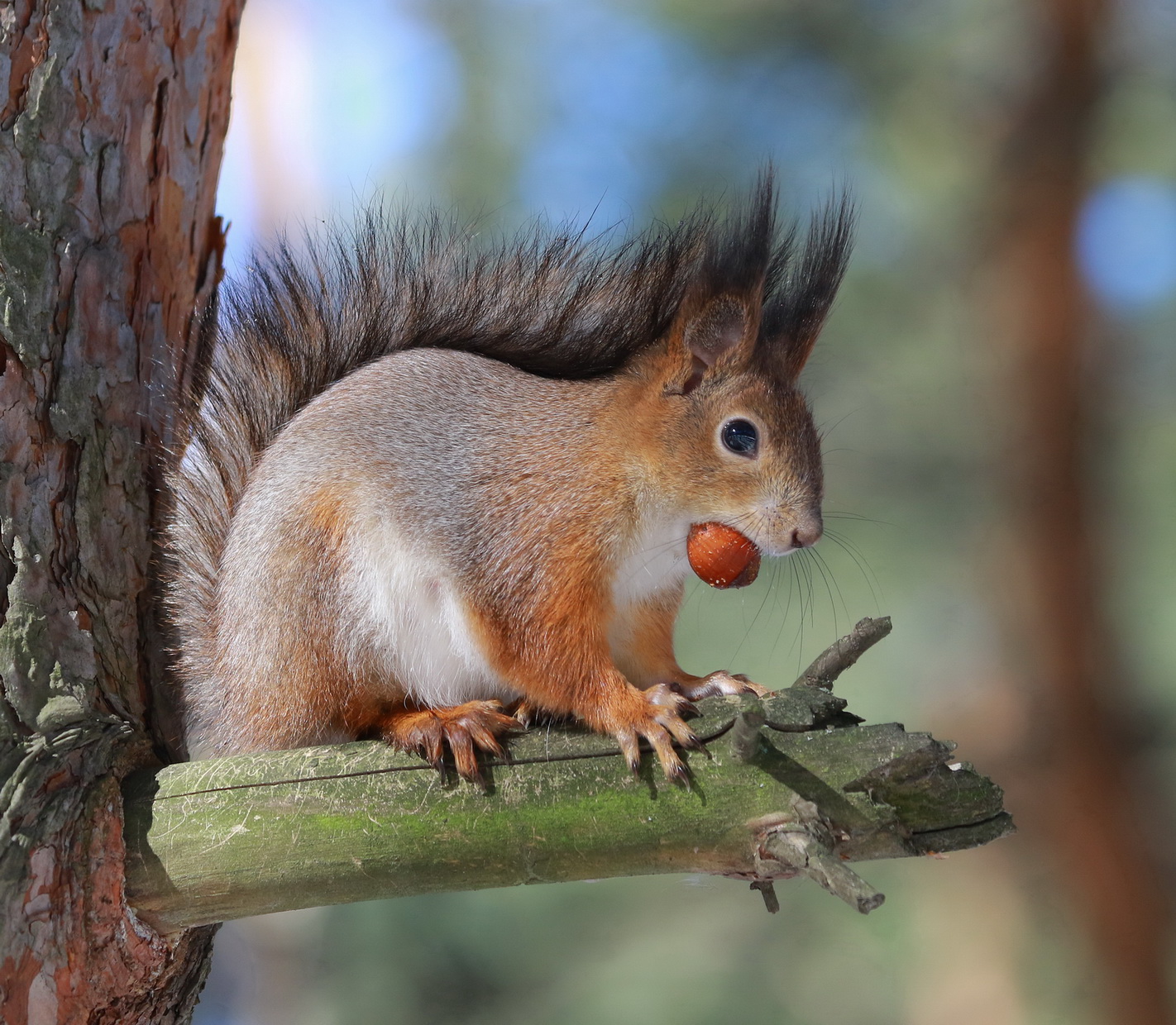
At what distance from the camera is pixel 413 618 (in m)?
1.38

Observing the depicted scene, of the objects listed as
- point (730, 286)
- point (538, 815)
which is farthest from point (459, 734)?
point (730, 286)

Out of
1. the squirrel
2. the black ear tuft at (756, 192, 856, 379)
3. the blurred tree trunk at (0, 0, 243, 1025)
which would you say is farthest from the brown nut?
the blurred tree trunk at (0, 0, 243, 1025)

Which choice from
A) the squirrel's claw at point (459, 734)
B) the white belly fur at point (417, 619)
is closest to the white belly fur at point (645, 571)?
the white belly fur at point (417, 619)

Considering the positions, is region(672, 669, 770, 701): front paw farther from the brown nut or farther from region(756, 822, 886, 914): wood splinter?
region(756, 822, 886, 914): wood splinter

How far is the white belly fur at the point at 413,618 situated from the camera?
137 centimetres

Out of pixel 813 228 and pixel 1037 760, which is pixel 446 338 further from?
pixel 1037 760

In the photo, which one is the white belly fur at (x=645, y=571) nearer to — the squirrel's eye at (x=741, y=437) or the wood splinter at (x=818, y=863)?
the squirrel's eye at (x=741, y=437)

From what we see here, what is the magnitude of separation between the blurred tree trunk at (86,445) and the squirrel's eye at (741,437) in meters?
0.79

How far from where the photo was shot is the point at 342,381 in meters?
1.57

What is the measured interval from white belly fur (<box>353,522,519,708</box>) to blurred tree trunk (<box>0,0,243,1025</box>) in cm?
32

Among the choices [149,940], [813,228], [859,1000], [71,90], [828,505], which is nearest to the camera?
[149,940]

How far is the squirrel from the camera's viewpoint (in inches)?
54.4

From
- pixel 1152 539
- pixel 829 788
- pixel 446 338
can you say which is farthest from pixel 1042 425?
pixel 829 788

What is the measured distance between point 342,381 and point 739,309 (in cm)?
60
